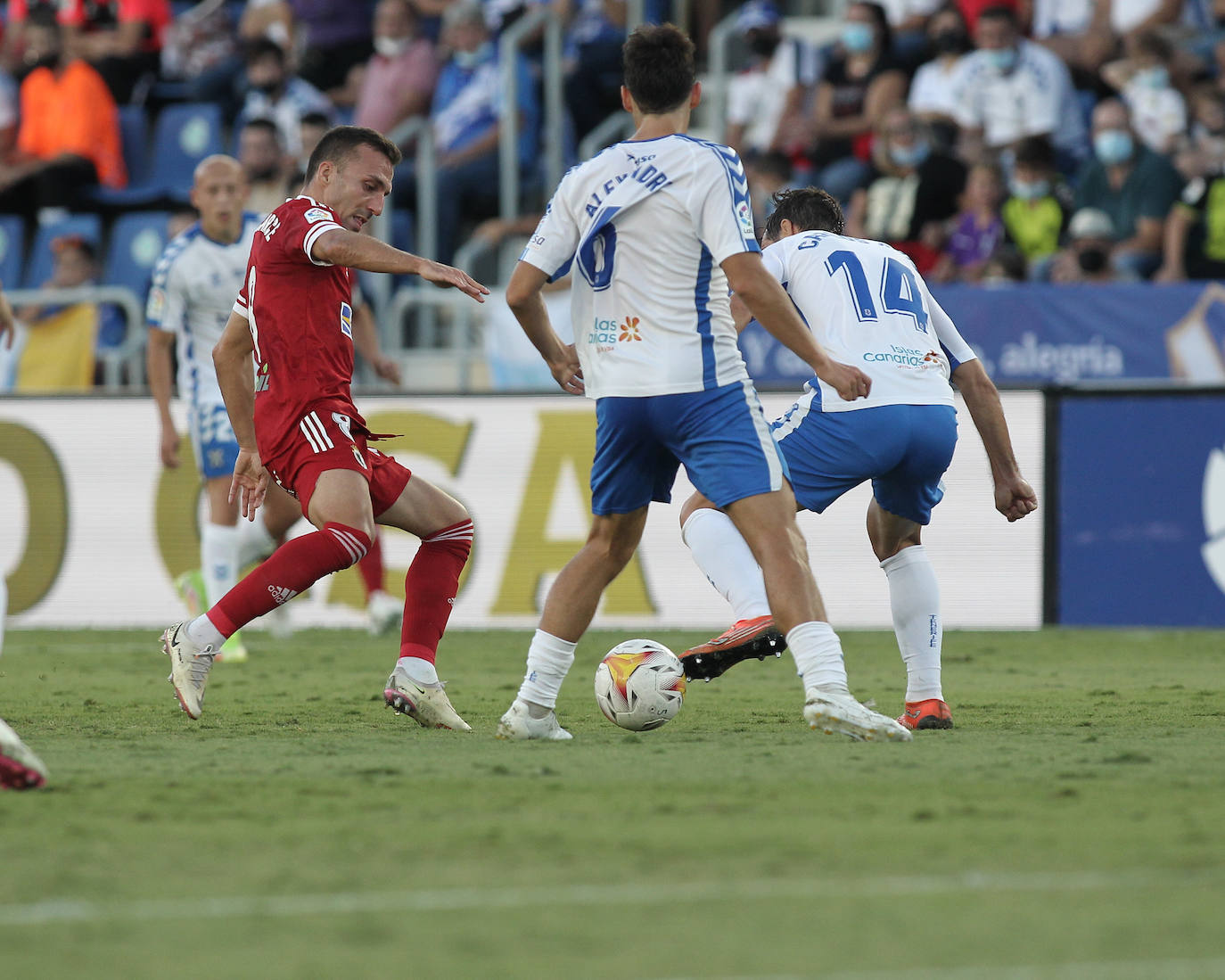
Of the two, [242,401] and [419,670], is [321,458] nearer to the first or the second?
[242,401]

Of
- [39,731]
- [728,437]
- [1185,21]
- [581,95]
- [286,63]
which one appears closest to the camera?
[728,437]

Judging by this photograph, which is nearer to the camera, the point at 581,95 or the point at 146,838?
the point at 146,838

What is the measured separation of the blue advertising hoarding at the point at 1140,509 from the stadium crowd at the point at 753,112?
83.8 inches

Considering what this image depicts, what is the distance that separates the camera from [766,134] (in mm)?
15703

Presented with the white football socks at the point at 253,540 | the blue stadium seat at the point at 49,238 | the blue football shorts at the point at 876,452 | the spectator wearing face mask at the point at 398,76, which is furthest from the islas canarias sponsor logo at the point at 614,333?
the blue stadium seat at the point at 49,238

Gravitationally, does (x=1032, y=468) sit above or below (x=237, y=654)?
above

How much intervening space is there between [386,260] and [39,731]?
6.78 ft

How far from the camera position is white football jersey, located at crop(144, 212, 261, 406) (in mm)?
9477

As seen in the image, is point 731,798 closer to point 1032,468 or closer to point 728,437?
point 728,437

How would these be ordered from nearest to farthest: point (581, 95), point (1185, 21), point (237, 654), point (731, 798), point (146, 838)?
point (146, 838) → point (731, 798) → point (237, 654) → point (1185, 21) → point (581, 95)

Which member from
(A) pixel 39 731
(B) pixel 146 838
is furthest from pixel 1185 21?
(B) pixel 146 838

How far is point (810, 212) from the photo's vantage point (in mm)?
6727

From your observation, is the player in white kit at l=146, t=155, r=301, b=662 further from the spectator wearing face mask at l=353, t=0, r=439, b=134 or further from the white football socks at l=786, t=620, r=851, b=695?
the spectator wearing face mask at l=353, t=0, r=439, b=134

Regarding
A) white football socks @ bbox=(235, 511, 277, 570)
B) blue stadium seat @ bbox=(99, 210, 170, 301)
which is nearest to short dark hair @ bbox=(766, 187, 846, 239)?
white football socks @ bbox=(235, 511, 277, 570)
